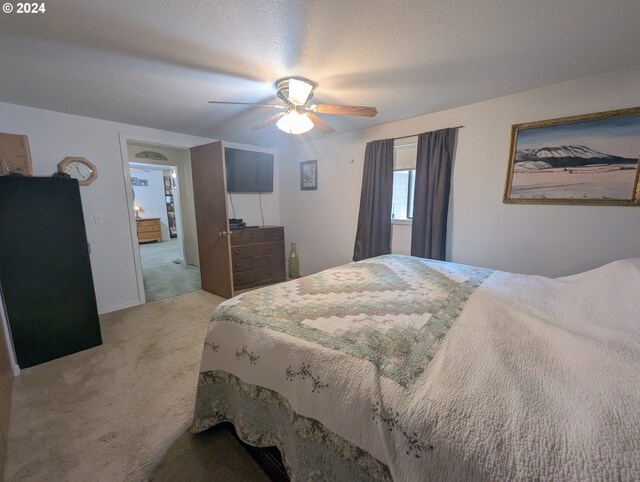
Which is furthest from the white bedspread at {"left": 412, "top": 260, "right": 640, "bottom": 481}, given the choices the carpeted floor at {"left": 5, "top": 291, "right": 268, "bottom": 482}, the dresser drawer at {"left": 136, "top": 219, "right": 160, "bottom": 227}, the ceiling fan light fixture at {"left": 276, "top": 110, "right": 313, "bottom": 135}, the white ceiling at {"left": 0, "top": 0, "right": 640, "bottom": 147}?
the dresser drawer at {"left": 136, "top": 219, "right": 160, "bottom": 227}

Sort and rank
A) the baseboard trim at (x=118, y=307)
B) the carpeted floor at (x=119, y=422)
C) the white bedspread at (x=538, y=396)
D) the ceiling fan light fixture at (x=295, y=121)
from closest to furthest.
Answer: the white bedspread at (x=538, y=396), the carpeted floor at (x=119, y=422), the ceiling fan light fixture at (x=295, y=121), the baseboard trim at (x=118, y=307)

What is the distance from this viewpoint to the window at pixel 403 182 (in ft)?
9.96

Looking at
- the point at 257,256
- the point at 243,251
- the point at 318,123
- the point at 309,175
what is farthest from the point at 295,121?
the point at 257,256

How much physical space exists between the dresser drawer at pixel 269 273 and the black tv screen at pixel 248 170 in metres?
1.33

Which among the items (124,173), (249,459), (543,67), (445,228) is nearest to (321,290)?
(249,459)

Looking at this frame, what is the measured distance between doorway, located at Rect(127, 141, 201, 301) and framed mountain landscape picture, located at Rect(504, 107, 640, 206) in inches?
166

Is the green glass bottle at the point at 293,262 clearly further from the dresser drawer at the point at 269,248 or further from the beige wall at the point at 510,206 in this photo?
the beige wall at the point at 510,206

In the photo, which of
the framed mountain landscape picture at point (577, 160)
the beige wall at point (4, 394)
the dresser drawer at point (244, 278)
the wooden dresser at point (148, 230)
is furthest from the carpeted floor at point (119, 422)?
the wooden dresser at point (148, 230)

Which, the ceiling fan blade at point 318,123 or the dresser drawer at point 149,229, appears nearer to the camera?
the ceiling fan blade at point 318,123

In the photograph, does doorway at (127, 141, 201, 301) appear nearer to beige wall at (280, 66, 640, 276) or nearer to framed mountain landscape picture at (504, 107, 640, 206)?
beige wall at (280, 66, 640, 276)

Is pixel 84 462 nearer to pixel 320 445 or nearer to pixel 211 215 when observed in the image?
pixel 320 445

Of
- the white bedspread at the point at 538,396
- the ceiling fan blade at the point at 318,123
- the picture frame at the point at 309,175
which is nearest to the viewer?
the white bedspread at the point at 538,396

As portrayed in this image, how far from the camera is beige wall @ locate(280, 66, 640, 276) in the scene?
1.96 m

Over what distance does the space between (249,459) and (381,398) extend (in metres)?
1.03
